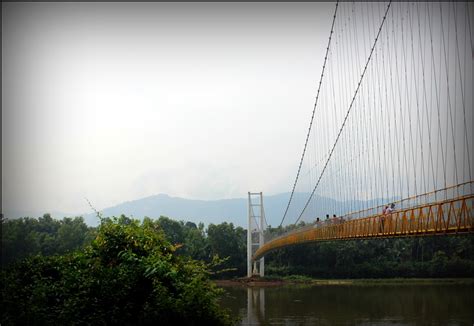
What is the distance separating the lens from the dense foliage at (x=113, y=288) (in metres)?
12.4

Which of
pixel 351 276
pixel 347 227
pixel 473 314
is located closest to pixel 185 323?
pixel 347 227

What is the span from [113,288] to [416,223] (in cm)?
788

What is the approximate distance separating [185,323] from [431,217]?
6.37m

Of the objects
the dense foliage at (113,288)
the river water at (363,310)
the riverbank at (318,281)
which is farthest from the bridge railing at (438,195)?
the riverbank at (318,281)

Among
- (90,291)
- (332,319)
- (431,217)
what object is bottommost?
(332,319)

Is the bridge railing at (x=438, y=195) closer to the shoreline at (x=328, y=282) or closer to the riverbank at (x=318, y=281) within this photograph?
the shoreline at (x=328, y=282)

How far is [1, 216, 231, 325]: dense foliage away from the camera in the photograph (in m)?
12.4

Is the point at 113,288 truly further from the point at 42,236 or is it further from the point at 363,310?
the point at 42,236

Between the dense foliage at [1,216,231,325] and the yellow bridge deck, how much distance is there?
5382 mm

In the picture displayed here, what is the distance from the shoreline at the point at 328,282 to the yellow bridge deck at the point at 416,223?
1182 inches

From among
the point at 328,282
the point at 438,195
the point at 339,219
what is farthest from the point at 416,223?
the point at 328,282

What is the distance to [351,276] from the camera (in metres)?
61.8

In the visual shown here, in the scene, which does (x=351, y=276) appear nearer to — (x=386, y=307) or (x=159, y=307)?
(x=386, y=307)

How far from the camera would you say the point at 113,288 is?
500 inches
